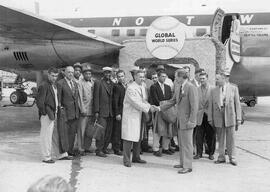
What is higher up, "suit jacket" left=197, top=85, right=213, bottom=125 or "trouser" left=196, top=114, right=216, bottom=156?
"suit jacket" left=197, top=85, right=213, bottom=125

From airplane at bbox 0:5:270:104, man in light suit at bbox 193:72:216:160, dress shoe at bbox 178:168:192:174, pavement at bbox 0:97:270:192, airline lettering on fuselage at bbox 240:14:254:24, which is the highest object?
airline lettering on fuselage at bbox 240:14:254:24

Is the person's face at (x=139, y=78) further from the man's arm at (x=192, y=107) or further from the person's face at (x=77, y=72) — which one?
the person's face at (x=77, y=72)

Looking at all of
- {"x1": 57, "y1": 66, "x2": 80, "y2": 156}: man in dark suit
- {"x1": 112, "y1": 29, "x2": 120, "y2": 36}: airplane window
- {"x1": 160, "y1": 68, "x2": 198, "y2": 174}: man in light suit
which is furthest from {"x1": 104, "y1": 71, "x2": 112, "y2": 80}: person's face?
{"x1": 112, "y1": 29, "x2": 120, "y2": 36}: airplane window

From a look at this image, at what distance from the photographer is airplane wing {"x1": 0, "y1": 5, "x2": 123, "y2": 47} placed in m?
8.79

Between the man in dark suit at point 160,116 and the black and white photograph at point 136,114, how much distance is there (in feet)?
0.06

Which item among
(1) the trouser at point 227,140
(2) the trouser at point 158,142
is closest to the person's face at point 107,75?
(2) the trouser at point 158,142

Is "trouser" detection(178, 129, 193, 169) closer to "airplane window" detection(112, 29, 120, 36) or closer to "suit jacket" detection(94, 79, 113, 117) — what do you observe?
"suit jacket" detection(94, 79, 113, 117)

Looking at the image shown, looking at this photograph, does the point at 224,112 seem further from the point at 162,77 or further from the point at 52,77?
the point at 52,77

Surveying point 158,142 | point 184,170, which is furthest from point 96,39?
point 184,170

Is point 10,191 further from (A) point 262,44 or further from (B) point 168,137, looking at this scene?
(A) point 262,44

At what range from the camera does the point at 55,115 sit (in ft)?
21.3

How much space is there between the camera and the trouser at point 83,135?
280 inches

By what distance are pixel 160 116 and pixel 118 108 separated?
0.77 metres

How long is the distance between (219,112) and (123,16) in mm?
7301
